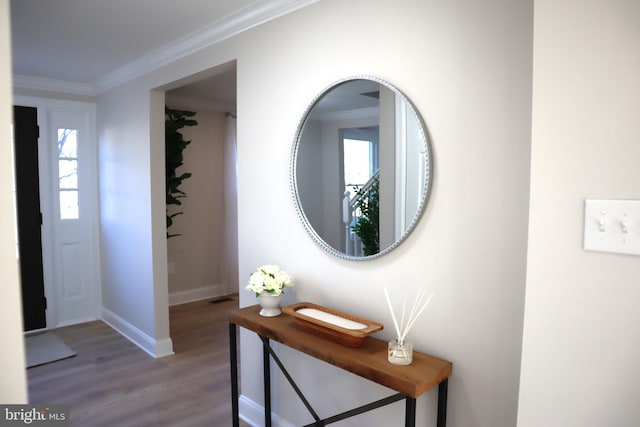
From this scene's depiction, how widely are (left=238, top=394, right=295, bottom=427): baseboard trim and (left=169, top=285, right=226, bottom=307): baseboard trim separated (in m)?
2.72

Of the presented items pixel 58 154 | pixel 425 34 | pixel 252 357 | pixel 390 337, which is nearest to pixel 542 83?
pixel 425 34

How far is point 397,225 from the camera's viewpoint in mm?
1728

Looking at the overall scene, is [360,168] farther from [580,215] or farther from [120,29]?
[120,29]

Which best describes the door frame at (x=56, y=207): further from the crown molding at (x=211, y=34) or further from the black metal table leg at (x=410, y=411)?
the black metal table leg at (x=410, y=411)

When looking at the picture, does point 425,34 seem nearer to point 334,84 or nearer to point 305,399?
point 334,84

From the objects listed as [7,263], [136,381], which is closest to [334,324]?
[7,263]

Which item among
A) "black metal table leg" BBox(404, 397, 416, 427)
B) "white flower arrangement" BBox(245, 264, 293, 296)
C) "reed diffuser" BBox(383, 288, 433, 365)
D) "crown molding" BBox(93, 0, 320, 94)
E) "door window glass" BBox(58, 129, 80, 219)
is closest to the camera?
"black metal table leg" BBox(404, 397, 416, 427)

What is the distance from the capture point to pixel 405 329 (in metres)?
1.68

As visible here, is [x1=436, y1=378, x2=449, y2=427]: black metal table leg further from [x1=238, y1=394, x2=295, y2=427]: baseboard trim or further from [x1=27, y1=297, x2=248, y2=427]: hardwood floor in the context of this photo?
[x1=27, y1=297, x2=248, y2=427]: hardwood floor

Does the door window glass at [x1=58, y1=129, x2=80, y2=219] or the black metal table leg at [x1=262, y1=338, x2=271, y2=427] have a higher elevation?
the door window glass at [x1=58, y1=129, x2=80, y2=219]

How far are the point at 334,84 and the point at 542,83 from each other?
1.01 m

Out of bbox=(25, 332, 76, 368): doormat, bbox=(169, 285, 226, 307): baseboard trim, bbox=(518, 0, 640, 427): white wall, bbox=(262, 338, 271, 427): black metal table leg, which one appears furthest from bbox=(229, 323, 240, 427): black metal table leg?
bbox=(169, 285, 226, 307): baseboard trim

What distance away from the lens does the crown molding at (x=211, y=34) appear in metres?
2.16

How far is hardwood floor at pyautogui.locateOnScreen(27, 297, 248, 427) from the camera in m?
2.63
